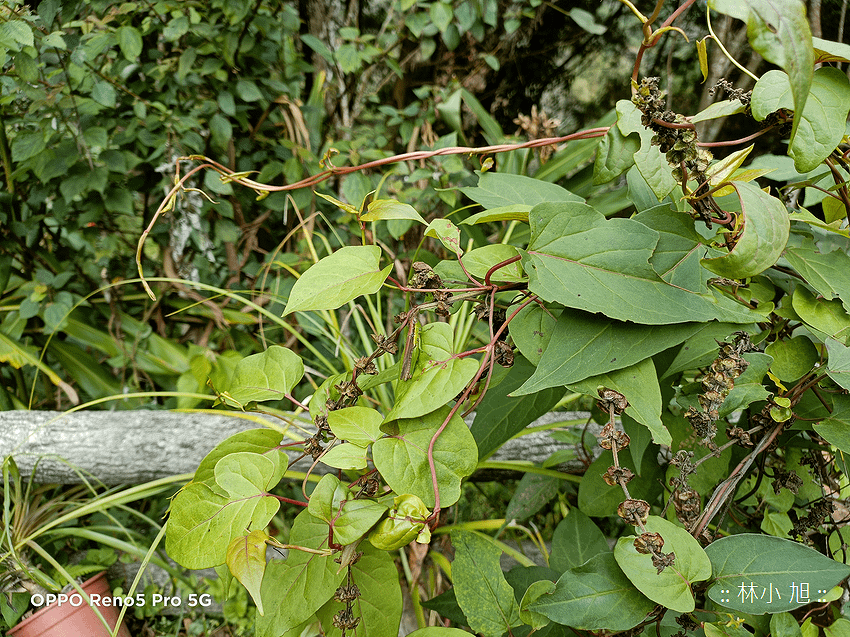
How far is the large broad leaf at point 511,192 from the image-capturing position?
599mm

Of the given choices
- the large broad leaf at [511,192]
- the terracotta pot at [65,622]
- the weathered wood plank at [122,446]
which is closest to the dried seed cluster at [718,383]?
the large broad leaf at [511,192]

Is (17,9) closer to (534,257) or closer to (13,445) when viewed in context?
(13,445)

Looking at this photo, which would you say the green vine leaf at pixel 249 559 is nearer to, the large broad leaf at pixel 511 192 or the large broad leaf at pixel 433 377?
the large broad leaf at pixel 433 377

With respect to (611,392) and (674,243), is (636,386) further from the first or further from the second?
(674,243)

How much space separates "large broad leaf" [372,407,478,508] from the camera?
1.37ft

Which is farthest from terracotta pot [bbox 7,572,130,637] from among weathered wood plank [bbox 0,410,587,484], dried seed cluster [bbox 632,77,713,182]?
dried seed cluster [bbox 632,77,713,182]

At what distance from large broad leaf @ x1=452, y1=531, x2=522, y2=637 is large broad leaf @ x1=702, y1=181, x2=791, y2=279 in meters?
0.38

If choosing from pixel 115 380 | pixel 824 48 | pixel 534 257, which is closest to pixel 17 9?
pixel 115 380

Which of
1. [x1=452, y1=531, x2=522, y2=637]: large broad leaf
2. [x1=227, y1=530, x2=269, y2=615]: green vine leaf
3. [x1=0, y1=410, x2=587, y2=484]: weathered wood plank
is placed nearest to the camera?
[x1=227, y1=530, x2=269, y2=615]: green vine leaf

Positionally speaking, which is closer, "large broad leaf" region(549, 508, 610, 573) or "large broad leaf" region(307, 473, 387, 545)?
"large broad leaf" region(307, 473, 387, 545)

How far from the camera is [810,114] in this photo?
42 centimetres

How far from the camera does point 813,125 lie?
1.37 feet

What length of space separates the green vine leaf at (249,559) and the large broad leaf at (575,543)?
1.26 feet

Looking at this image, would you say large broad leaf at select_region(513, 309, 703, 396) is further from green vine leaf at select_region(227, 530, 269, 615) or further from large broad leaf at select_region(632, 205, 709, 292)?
green vine leaf at select_region(227, 530, 269, 615)
